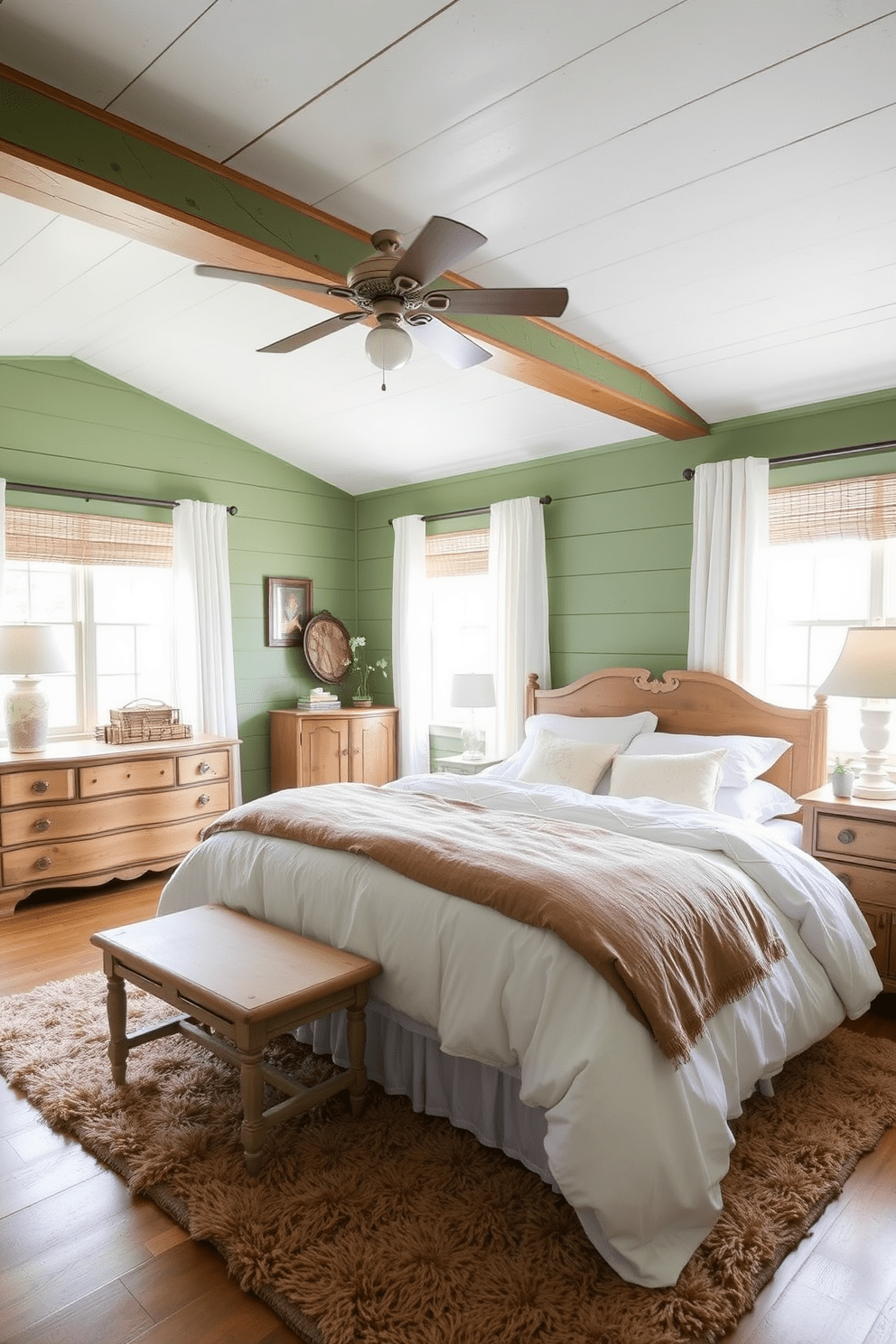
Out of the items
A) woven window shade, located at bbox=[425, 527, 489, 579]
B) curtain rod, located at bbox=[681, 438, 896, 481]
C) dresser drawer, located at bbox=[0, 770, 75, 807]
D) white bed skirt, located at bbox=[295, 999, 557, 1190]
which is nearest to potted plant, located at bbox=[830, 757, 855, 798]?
curtain rod, located at bbox=[681, 438, 896, 481]

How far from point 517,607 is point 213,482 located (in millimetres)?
2124

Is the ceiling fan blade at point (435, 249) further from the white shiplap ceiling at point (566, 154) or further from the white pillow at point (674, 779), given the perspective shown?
the white pillow at point (674, 779)

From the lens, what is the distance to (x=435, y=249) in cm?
200

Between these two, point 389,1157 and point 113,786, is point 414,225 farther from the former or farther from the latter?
point 113,786

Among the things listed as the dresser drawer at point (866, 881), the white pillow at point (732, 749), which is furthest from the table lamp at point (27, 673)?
the dresser drawer at point (866, 881)

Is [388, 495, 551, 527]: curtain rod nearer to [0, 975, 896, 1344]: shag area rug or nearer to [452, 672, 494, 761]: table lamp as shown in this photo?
[452, 672, 494, 761]: table lamp

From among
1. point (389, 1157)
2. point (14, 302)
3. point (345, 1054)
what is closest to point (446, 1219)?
point (389, 1157)

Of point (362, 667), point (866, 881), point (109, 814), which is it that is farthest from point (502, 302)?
point (362, 667)

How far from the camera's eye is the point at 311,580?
5887 mm

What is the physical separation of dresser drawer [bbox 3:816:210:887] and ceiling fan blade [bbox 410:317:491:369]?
310 centimetres

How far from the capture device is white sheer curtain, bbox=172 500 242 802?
507 cm

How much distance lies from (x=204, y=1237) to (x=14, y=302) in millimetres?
3769

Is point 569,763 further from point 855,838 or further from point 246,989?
point 246,989

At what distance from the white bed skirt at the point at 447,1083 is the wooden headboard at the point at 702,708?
2166 millimetres
